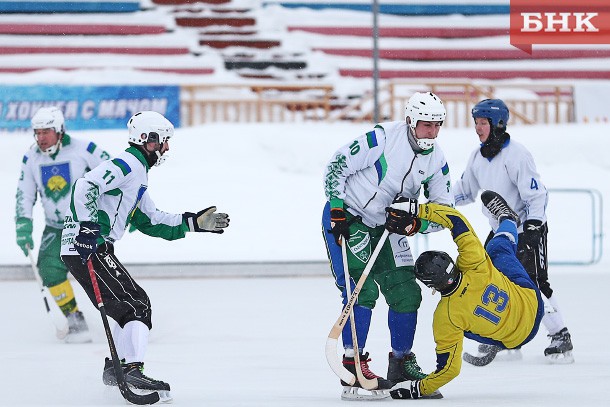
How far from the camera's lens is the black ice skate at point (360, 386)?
5.53m

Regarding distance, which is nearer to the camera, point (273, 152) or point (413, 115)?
point (413, 115)

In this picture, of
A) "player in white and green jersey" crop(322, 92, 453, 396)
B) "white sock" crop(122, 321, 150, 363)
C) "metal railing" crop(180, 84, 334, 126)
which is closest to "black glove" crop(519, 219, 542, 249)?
"player in white and green jersey" crop(322, 92, 453, 396)

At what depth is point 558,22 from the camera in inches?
896

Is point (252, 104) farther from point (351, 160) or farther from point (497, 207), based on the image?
point (351, 160)

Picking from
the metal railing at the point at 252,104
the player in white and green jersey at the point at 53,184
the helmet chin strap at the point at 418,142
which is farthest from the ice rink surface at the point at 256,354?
the metal railing at the point at 252,104

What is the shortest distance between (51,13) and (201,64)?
2.93 metres

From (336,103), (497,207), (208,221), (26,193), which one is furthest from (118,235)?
(336,103)

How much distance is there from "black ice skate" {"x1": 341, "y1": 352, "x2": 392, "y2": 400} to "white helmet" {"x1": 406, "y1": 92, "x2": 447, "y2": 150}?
97 cm

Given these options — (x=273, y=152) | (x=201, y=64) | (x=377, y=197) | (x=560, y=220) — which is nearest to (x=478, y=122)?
(x=377, y=197)

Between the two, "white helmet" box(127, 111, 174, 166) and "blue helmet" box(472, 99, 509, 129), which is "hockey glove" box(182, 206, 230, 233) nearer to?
"white helmet" box(127, 111, 174, 166)

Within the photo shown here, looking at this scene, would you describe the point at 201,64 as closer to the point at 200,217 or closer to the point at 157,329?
the point at 157,329

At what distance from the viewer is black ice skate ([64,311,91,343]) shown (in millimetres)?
7789

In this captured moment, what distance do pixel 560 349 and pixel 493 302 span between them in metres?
1.51

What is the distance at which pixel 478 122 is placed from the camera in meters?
6.92
